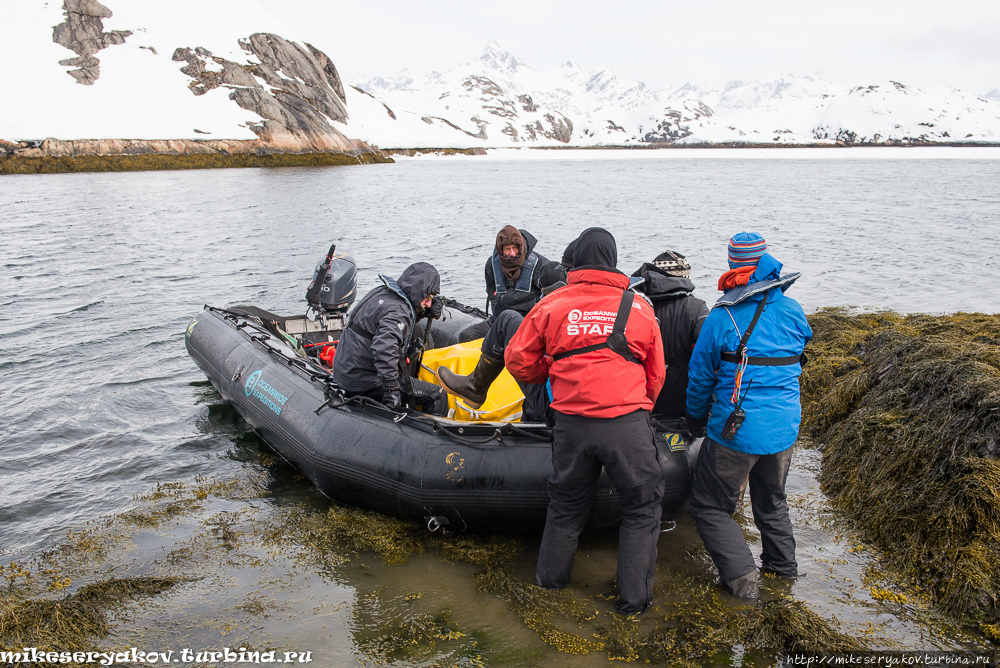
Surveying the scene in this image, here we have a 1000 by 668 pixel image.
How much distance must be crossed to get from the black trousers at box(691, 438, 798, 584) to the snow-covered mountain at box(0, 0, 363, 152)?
54.0 meters

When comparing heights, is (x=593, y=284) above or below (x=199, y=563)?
above

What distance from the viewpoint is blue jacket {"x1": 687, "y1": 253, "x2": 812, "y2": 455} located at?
341 centimetres

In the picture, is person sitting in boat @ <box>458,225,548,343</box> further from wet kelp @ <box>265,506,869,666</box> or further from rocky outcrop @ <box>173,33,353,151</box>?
rocky outcrop @ <box>173,33,353,151</box>

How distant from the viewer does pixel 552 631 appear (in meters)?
3.45

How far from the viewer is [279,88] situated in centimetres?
6544

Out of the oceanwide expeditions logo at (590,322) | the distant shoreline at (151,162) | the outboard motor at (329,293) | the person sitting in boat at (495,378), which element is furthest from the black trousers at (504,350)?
the distant shoreline at (151,162)

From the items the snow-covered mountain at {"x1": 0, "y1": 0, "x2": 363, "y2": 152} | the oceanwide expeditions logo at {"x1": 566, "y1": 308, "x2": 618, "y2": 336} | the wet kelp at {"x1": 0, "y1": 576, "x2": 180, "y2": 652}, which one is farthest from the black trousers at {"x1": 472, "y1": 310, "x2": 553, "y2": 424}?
the snow-covered mountain at {"x1": 0, "y1": 0, "x2": 363, "y2": 152}

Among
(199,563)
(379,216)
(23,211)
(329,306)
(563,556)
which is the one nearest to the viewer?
(563,556)

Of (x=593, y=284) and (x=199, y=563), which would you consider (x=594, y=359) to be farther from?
(x=199, y=563)

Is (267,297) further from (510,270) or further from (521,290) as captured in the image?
(521,290)

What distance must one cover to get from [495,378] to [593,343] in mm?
1349

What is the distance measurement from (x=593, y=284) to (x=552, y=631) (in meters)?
1.91

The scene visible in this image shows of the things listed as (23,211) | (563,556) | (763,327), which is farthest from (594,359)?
(23,211)

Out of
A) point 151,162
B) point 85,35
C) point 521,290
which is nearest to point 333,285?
point 521,290
